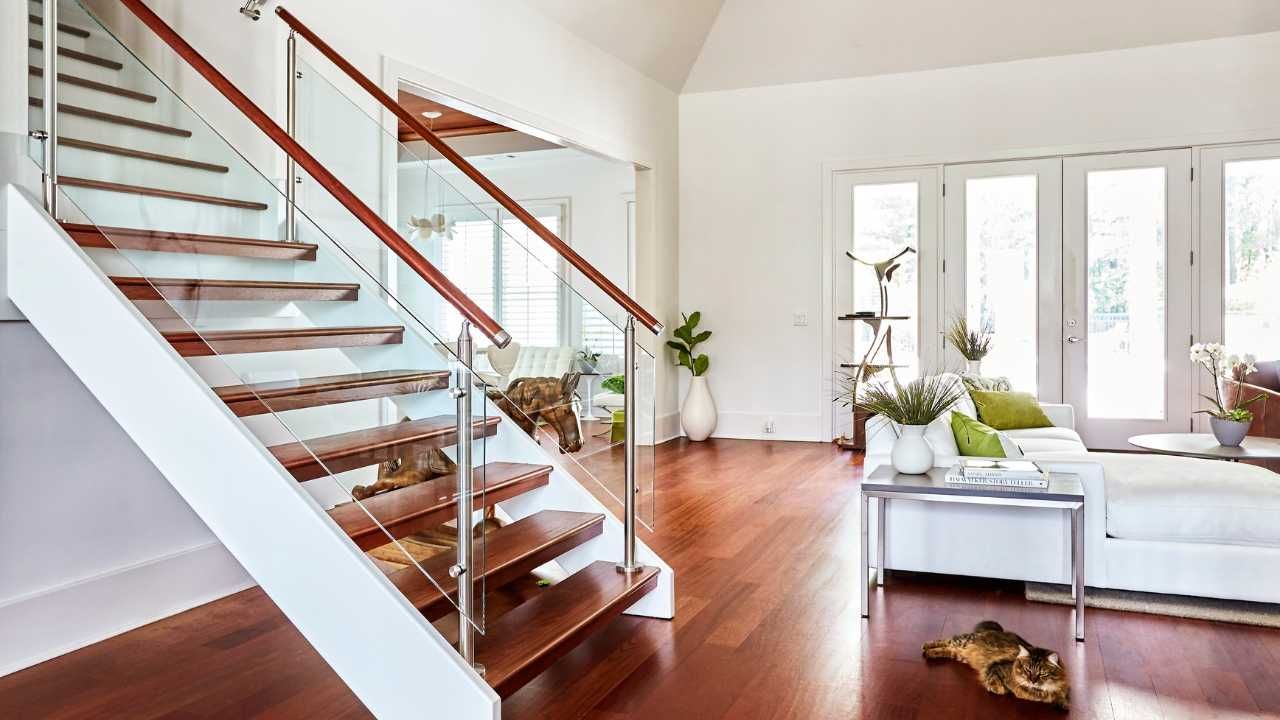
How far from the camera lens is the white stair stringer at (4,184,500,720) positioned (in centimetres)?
230

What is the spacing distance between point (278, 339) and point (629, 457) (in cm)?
125

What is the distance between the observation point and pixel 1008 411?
5.62 meters

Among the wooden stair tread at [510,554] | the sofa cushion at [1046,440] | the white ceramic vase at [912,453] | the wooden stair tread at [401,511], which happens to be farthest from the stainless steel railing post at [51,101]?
the sofa cushion at [1046,440]

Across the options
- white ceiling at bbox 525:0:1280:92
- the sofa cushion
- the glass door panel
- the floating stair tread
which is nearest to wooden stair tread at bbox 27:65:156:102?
the floating stair tread

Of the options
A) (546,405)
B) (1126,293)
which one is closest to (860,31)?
(1126,293)

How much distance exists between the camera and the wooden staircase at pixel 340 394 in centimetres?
244

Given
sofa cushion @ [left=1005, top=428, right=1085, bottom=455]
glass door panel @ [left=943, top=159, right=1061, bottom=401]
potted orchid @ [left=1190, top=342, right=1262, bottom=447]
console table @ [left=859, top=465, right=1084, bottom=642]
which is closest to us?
console table @ [left=859, top=465, right=1084, bottom=642]

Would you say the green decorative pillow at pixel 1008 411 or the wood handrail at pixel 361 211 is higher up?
the wood handrail at pixel 361 211

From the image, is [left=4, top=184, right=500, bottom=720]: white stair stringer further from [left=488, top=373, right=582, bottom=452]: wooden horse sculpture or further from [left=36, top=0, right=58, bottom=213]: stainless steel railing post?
[left=488, top=373, right=582, bottom=452]: wooden horse sculpture

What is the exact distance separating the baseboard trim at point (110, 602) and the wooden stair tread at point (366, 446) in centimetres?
118

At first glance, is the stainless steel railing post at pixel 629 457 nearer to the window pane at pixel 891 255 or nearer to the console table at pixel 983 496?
the console table at pixel 983 496

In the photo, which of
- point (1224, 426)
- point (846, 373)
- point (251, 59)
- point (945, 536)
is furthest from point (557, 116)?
point (1224, 426)

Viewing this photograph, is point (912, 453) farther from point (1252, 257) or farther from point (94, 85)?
point (1252, 257)

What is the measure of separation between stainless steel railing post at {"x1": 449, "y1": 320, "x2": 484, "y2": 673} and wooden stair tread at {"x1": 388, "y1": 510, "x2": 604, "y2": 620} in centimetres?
3
